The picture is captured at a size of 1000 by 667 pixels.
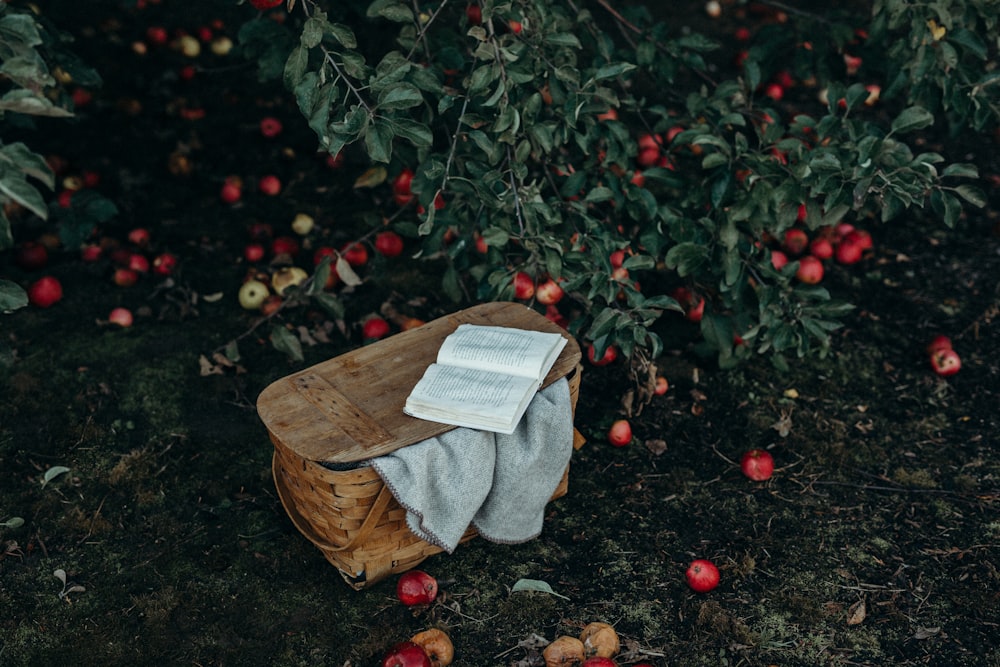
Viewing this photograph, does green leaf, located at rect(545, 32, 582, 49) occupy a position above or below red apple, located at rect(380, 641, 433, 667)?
above

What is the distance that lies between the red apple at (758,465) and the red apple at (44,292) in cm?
318

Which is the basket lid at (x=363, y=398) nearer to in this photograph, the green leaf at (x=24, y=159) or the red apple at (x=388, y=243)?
the green leaf at (x=24, y=159)

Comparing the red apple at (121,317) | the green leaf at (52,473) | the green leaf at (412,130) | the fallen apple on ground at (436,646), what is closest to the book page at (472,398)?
the fallen apple on ground at (436,646)

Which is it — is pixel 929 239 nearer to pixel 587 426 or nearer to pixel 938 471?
pixel 938 471

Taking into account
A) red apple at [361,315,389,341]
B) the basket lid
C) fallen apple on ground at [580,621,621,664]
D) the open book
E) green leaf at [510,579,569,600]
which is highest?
the open book

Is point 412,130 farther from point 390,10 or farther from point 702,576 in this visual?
point 702,576

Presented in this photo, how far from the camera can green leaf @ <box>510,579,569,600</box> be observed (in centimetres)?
274

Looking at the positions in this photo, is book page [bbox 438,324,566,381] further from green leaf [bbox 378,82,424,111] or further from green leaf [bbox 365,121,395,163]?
green leaf [bbox 378,82,424,111]

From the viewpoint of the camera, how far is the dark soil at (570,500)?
263 cm

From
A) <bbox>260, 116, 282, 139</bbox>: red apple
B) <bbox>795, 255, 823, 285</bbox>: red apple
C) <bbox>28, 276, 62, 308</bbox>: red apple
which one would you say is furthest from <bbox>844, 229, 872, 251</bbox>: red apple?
<bbox>28, 276, 62, 308</bbox>: red apple

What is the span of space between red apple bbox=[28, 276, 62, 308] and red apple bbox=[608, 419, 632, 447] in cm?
266

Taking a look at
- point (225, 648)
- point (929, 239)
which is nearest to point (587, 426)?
point (225, 648)

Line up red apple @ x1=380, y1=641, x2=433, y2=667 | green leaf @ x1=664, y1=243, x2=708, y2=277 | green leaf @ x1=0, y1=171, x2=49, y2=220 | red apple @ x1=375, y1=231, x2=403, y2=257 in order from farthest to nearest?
red apple @ x1=375, y1=231, x2=403, y2=257 < green leaf @ x1=664, y1=243, x2=708, y2=277 < red apple @ x1=380, y1=641, x2=433, y2=667 < green leaf @ x1=0, y1=171, x2=49, y2=220

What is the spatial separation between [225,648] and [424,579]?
63 centimetres
